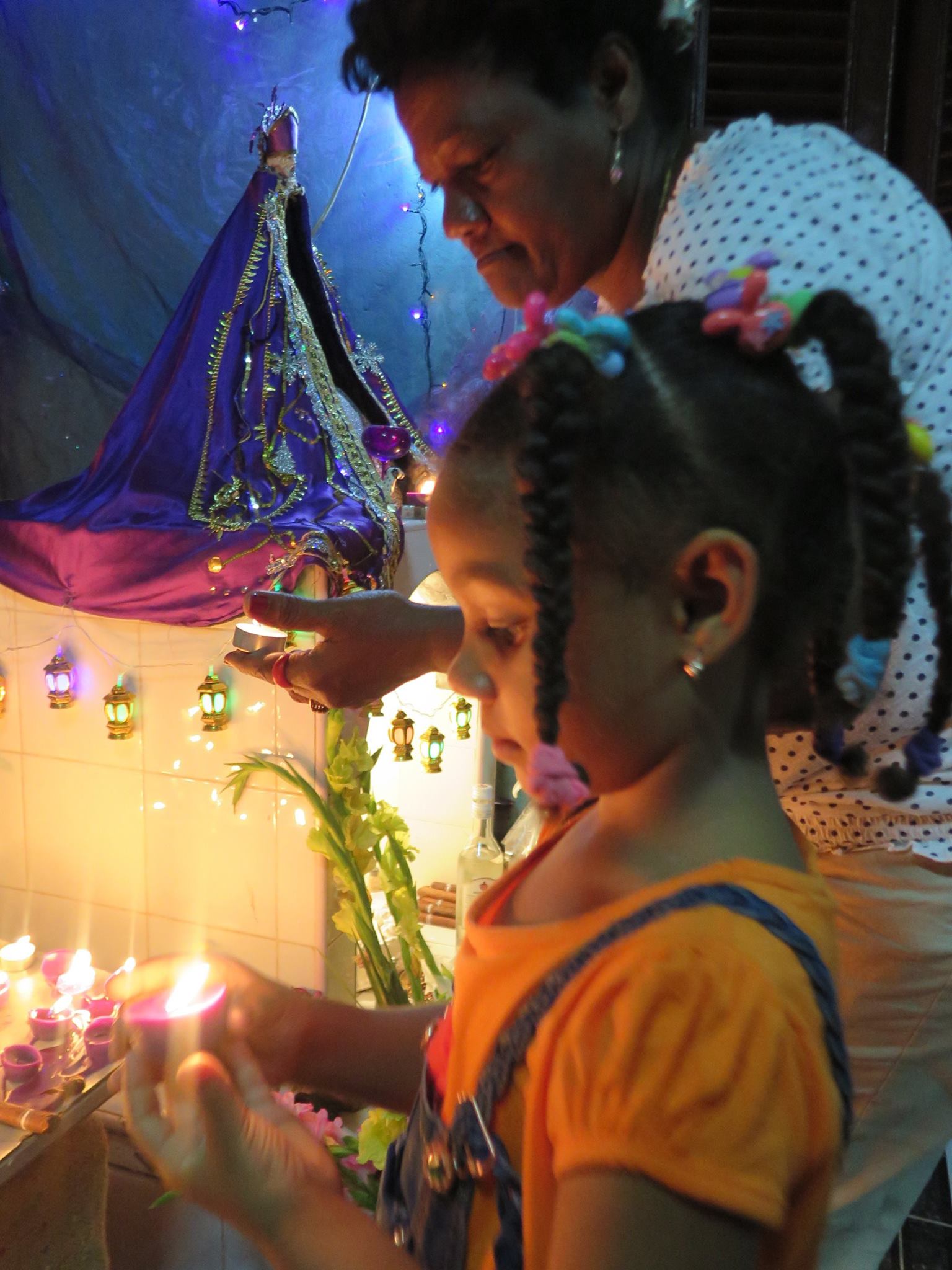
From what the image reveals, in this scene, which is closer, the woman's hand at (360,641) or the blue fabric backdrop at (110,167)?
the woman's hand at (360,641)

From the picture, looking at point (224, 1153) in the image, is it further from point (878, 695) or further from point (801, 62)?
point (801, 62)

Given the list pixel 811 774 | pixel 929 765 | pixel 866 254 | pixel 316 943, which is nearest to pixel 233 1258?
pixel 316 943

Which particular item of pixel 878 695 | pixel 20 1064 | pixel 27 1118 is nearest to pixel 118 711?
pixel 20 1064

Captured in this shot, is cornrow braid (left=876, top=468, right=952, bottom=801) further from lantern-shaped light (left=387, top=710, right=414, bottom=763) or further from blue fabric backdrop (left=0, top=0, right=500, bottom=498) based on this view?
blue fabric backdrop (left=0, top=0, right=500, bottom=498)

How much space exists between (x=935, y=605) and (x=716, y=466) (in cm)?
30

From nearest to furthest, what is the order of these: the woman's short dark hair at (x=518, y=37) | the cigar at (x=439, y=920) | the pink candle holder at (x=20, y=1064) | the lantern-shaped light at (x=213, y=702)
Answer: the woman's short dark hair at (x=518, y=37), the pink candle holder at (x=20, y=1064), the lantern-shaped light at (x=213, y=702), the cigar at (x=439, y=920)

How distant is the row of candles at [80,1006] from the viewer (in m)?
0.81

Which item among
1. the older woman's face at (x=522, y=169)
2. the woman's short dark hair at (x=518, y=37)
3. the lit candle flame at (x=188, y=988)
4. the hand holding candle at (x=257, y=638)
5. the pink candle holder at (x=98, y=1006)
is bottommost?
the pink candle holder at (x=98, y=1006)

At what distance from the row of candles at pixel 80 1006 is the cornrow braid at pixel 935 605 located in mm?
618

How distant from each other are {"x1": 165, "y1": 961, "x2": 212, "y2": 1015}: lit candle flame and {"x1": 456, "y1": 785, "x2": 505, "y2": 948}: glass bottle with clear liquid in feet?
4.47

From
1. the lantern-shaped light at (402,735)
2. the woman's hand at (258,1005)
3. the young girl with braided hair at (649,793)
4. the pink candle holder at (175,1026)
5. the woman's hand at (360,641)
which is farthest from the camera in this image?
the lantern-shaped light at (402,735)

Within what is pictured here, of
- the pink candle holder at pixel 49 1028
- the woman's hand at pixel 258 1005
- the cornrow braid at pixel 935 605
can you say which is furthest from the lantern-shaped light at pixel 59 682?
the cornrow braid at pixel 935 605

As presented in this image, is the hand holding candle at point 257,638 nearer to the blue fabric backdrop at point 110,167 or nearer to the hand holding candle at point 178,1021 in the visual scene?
A: the hand holding candle at point 178,1021

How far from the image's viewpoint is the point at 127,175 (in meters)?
2.86
